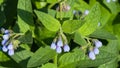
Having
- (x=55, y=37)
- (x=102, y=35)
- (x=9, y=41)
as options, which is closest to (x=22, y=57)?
(x=9, y=41)

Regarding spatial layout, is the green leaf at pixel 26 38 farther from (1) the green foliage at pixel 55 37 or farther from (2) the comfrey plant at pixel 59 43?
(2) the comfrey plant at pixel 59 43

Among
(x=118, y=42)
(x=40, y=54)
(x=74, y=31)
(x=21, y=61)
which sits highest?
(x=74, y=31)

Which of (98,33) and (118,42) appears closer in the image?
(98,33)

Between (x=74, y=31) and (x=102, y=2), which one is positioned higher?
(x=74, y=31)

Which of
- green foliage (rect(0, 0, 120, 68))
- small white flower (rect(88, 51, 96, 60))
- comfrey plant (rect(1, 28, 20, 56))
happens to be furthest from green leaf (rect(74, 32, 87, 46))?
comfrey plant (rect(1, 28, 20, 56))

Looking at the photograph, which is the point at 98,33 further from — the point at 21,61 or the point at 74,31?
the point at 21,61

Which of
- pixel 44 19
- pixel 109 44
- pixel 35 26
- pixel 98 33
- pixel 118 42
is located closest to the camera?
pixel 44 19

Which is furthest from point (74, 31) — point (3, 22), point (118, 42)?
point (118, 42)

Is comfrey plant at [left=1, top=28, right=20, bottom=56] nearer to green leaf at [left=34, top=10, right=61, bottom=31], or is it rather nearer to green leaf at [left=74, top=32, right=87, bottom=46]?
green leaf at [left=34, top=10, right=61, bottom=31]
